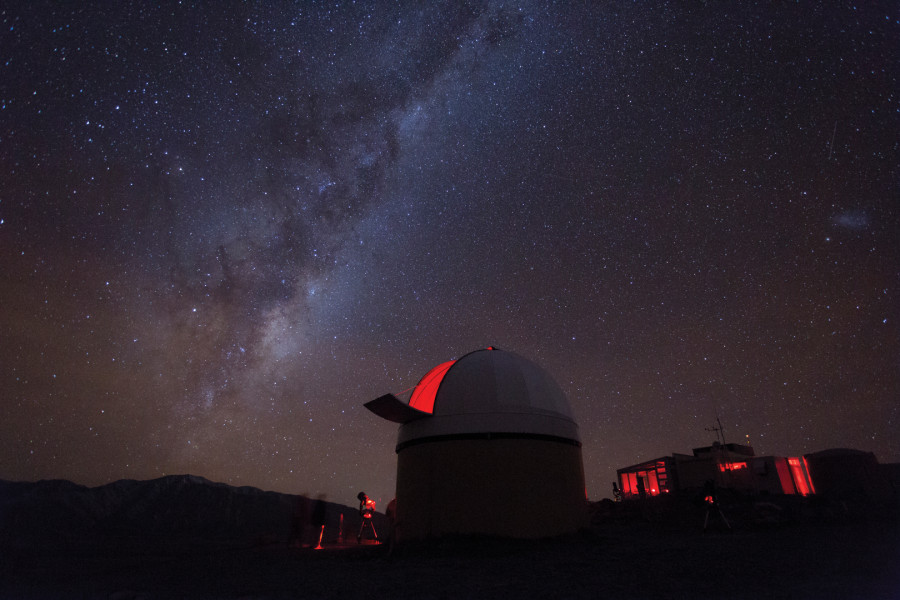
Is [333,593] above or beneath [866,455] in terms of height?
beneath

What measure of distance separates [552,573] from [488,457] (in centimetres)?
388

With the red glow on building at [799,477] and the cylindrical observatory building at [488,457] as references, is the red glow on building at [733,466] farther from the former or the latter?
the cylindrical observatory building at [488,457]

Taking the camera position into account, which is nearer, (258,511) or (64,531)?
(64,531)

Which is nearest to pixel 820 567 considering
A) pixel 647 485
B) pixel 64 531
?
Result: pixel 647 485

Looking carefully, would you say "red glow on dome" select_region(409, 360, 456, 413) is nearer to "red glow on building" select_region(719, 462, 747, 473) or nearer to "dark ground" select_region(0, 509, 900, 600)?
"dark ground" select_region(0, 509, 900, 600)

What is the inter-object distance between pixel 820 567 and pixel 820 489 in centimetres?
2730

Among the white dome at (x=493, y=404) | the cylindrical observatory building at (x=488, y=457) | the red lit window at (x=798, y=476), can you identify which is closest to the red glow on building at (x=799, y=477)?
the red lit window at (x=798, y=476)

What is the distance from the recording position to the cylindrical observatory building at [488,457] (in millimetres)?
10156

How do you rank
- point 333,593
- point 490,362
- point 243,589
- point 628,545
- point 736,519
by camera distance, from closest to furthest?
1. point 333,593
2. point 243,589
3. point 628,545
4. point 490,362
5. point 736,519

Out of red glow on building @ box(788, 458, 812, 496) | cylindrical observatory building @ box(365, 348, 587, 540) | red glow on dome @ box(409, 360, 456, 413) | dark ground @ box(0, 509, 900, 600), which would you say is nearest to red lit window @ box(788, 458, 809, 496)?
red glow on building @ box(788, 458, 812, 496)

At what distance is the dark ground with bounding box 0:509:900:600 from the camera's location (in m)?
5.16

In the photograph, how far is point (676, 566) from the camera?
659 cm

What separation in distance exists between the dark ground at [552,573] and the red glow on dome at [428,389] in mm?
3559

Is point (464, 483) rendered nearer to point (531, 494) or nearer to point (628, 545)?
point (531, 494)
